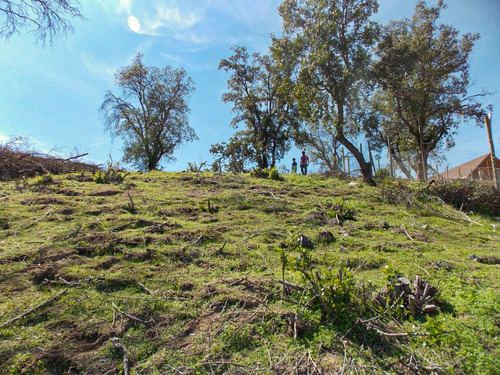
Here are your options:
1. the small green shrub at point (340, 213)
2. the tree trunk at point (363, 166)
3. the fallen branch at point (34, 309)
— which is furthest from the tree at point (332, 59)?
the fallen branch at point (34, 309)

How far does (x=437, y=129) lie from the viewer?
1950 centimetres

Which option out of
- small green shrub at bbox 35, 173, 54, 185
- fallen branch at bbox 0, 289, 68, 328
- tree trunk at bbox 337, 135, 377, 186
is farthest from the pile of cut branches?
tree trunk at bbox 337, 135, 377, 186

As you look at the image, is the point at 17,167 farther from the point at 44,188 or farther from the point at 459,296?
the point at 459,296

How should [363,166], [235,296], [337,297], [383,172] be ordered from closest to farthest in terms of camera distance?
1. [337,297]
2. [235,296]
3. [363,166]
4. [383,172]

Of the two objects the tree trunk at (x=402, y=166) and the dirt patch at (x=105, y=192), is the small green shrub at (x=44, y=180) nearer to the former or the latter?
the dirt patch at (x=105, y=192)

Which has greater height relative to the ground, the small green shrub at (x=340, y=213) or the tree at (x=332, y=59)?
the tree at (x=332, y=59)

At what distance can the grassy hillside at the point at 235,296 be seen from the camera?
2.27 metres

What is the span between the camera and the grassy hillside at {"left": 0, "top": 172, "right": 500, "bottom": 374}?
2273 mm

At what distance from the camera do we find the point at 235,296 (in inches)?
117

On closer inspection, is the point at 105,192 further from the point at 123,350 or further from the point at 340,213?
the point at 123,350

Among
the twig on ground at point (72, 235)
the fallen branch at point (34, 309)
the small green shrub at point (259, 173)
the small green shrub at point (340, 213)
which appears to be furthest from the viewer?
the small green shrub at point (259, 173)

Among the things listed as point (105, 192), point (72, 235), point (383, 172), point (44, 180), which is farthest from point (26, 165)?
point (383, 172)

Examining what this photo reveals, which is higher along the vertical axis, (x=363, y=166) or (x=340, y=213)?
(x=363, y=166)

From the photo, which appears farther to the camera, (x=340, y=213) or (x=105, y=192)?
(x=105, y=192)
